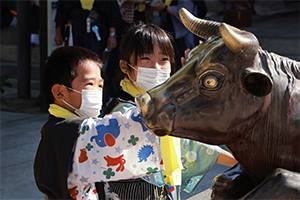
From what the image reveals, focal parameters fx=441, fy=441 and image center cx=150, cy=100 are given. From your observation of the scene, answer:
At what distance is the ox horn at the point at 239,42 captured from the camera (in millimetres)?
954

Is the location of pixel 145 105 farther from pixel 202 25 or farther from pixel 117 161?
pixel 117 161

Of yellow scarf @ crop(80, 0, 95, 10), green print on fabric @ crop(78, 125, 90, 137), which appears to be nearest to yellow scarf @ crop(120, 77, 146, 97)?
green print on fabric @ crop(78, 125, 90, 137)

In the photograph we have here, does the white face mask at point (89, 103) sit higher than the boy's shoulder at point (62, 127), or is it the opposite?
the white face mask at point (89, 103)

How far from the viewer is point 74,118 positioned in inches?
73.5

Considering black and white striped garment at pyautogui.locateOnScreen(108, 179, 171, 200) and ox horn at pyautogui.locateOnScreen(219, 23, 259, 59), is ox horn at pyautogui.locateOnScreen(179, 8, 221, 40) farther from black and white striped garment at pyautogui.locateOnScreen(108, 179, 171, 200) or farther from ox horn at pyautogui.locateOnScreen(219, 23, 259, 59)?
black and white striped garment at pyautogui.locateOnScreen(108, 179, 171, 200)

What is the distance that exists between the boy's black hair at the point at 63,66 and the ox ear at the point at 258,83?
1126mm

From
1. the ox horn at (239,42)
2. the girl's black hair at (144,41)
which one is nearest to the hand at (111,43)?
the girl's black hair at (144,41)

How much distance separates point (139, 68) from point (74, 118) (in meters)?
0.47

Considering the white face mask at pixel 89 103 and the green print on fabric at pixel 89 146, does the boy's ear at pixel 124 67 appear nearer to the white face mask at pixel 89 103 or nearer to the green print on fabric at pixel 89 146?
the white face mask at pixel 89 103

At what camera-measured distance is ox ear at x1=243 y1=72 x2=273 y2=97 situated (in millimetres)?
1002

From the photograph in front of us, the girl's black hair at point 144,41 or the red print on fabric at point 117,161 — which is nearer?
the red print on fabric at point 117,161

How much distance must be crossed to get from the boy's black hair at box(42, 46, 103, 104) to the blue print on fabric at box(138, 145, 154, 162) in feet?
1.60

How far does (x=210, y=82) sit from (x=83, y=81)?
1.06m

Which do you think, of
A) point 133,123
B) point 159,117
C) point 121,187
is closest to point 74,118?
point 133,123
